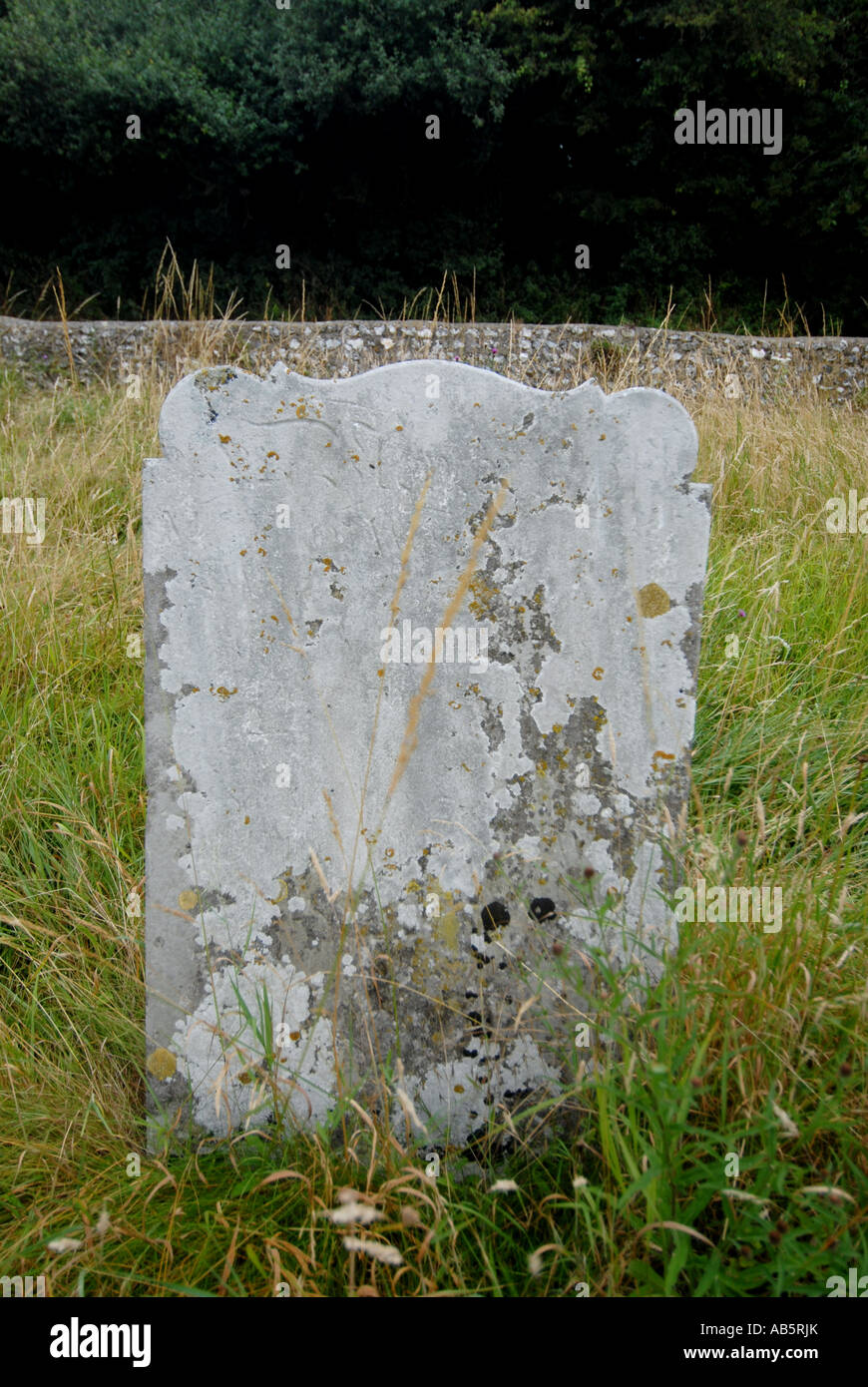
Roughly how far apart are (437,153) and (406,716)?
1196cm

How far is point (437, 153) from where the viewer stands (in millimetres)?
10727

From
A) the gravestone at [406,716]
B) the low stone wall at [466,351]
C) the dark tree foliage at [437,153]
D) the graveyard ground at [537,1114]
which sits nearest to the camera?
the graveyard ground at [537,1114]

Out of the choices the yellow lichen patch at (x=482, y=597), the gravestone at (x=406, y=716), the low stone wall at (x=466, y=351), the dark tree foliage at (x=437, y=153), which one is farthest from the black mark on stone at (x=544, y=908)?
the dark tree foliage at (x=437, y=153)

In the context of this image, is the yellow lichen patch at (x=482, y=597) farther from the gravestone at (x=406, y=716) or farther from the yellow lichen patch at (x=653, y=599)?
the yellow lichen patch at (x=653, y=599)

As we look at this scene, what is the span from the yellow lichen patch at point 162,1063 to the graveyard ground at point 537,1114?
0.12 metres

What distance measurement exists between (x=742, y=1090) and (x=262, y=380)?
1.34m

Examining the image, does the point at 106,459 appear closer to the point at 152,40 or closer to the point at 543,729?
the point at 543,729

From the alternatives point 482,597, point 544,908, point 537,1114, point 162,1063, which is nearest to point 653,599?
point 482,597

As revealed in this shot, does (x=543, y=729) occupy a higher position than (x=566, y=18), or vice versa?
(x=566, y=18)

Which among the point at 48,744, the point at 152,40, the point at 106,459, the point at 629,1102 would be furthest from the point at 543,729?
the point at 152,40

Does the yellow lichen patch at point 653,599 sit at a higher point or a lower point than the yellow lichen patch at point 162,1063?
higher

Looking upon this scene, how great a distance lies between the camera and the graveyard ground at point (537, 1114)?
1.01 meters

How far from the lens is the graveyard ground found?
1.01 metres

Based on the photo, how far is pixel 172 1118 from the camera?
4.56ft
